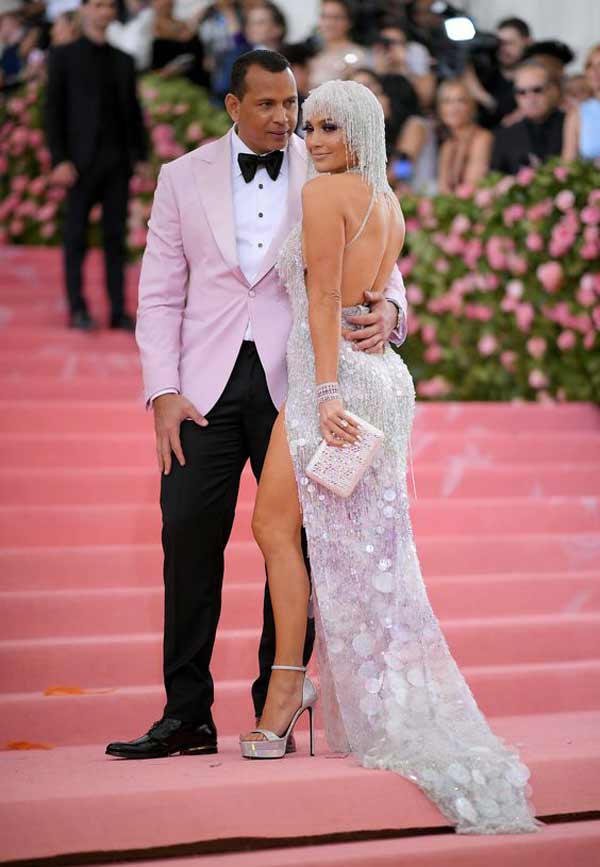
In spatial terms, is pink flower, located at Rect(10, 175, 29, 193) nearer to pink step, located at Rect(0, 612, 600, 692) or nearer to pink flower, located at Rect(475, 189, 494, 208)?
pink flower, located at Rect(475, 189, 494, 208)

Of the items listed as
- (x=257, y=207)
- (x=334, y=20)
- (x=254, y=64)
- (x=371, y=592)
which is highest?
(x=334, y=20)

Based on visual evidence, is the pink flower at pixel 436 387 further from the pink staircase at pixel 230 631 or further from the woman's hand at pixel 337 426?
the woman's hand at pixel 337 426

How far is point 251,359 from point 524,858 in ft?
4.39

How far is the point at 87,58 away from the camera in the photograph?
24.6 feet

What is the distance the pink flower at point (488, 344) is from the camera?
6.98 m

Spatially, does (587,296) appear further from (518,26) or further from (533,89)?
(518,26)

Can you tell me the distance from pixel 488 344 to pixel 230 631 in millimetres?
2987

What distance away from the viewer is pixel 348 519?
3.27 m

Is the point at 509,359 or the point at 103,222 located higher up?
the point at 103,222

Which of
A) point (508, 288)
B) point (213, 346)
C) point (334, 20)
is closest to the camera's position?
point (213, 346)

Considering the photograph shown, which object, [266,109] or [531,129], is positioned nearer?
[266,109]

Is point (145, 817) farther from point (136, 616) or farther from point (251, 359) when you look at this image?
point (136, 616)

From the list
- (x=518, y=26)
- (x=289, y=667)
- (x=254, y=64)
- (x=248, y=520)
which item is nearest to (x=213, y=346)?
(x=254, y=64)

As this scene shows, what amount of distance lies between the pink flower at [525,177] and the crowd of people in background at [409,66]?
32 centimetres
